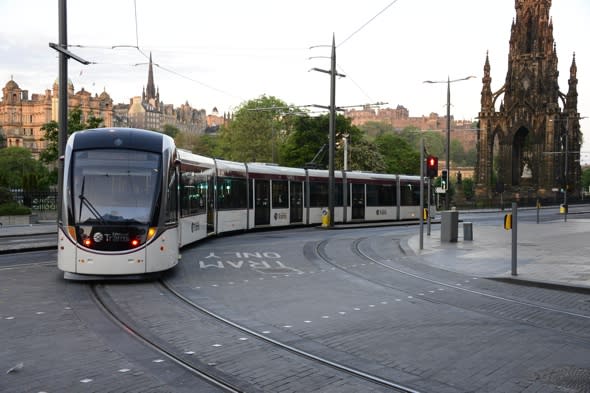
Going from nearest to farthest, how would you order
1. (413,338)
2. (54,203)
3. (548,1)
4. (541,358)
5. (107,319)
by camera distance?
(541,358)
(413,338)
(107,319)
(54,203)
(548,1)

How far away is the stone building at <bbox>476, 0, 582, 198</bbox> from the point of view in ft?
314

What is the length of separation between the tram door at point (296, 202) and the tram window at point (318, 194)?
92 cm

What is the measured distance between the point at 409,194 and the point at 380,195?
289cm

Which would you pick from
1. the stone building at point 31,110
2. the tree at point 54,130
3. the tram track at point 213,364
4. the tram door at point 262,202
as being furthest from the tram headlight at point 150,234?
the stone building at point 31,110

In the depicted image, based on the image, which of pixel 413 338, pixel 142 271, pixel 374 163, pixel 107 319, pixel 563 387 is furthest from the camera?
pixel 374 163

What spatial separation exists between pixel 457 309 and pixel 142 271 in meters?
5.97

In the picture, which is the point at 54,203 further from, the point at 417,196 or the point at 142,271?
the point at 142,271

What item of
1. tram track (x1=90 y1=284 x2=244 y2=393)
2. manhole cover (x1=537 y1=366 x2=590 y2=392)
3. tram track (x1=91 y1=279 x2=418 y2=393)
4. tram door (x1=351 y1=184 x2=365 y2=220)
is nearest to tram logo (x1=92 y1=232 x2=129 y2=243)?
tram track (x1=90 y1=284 x2=244 y2=393)

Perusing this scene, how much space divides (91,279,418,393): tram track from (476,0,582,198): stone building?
91383mm

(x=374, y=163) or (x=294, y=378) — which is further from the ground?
(x=374, y=163)

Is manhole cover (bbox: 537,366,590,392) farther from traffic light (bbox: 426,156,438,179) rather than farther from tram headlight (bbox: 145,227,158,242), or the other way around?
traffic light (bbox: 426,156,438,179)

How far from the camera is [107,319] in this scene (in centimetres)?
961

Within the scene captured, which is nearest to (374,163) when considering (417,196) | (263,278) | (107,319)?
(417,196)

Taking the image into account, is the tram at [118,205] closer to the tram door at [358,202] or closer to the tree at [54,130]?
the tram door at [358,202]
